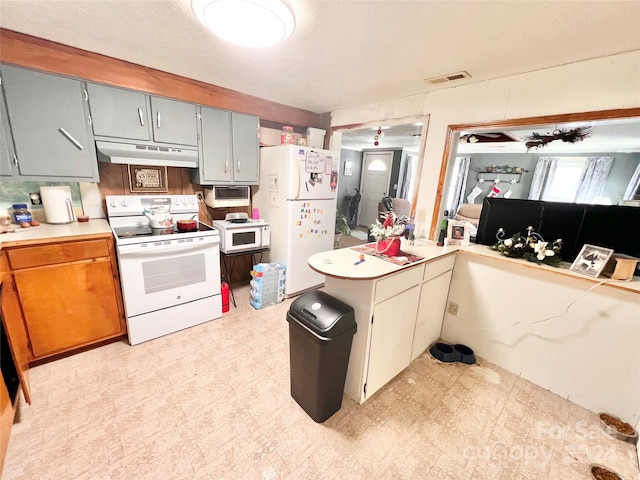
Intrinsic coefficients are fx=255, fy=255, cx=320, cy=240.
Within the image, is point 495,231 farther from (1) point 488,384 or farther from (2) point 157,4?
(2) point 157,4

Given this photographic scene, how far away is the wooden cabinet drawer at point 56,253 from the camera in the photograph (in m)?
1.73

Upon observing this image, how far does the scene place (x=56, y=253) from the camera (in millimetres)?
1852

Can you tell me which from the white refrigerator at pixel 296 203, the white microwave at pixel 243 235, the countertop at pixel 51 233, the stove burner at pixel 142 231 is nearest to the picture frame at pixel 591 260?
the white refrigerator at pixel 296 203

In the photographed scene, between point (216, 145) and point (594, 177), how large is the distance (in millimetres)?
7088

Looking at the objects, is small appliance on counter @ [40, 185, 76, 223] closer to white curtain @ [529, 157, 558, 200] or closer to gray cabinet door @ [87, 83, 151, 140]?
gray cabinet door @ [87, 83, 151, 140]

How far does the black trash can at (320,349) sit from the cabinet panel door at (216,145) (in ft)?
6.27

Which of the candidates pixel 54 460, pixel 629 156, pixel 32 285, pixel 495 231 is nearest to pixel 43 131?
pixel 32 285

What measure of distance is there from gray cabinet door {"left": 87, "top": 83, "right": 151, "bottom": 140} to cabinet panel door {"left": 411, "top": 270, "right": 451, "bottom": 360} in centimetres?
281

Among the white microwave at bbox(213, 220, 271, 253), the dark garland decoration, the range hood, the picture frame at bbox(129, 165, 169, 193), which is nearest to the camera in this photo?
the dark garland decoration

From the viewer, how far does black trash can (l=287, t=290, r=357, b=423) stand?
1.45m

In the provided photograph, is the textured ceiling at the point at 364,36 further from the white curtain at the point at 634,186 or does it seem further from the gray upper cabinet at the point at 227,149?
the white curtain at the point at 634,186

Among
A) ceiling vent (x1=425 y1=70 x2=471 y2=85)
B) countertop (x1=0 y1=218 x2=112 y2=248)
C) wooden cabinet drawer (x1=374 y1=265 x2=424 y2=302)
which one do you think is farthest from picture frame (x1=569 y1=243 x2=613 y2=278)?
countertop (x1=0 y1=218 x2=112 y2=248)

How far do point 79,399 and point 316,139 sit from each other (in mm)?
3420

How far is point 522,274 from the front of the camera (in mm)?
1994
